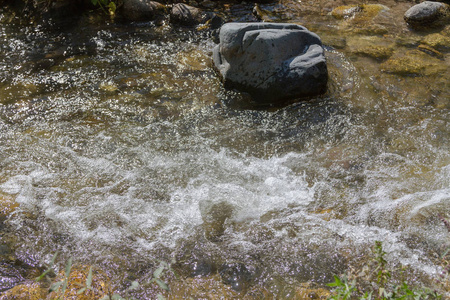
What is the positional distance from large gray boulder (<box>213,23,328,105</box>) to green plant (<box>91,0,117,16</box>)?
2993 mm

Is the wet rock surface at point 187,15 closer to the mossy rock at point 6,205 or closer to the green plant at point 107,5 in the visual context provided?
the green plant at point 107,5

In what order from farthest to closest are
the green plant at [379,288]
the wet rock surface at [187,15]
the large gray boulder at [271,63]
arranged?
the wet rock surface at [187,15] < the large gray boulder at [271,63] < the green plant at [379,288]

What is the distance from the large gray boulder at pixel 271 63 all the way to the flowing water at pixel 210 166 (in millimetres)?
217

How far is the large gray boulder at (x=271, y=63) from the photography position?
200 inches

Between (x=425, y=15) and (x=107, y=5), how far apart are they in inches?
242

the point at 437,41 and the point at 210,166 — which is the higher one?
the point at 210,166

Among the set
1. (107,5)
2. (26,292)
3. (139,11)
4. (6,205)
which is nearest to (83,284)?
(26,292)

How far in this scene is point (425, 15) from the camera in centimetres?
718

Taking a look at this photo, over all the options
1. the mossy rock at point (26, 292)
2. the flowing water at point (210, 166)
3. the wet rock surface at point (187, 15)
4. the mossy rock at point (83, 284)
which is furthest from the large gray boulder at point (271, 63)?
the mossy rock at point (26, 292)

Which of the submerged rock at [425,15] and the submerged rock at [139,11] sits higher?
the submerged rock at [139,11]

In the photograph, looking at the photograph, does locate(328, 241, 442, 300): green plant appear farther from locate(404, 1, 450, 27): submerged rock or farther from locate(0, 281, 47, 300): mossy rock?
locate(404, 1, 450, 27): submerged rock

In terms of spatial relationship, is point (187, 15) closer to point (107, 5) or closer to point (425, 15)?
point (107, 5)

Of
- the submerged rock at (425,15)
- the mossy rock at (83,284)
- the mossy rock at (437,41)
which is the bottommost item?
the mossy rock at (437,41)

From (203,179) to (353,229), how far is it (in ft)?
5.17
